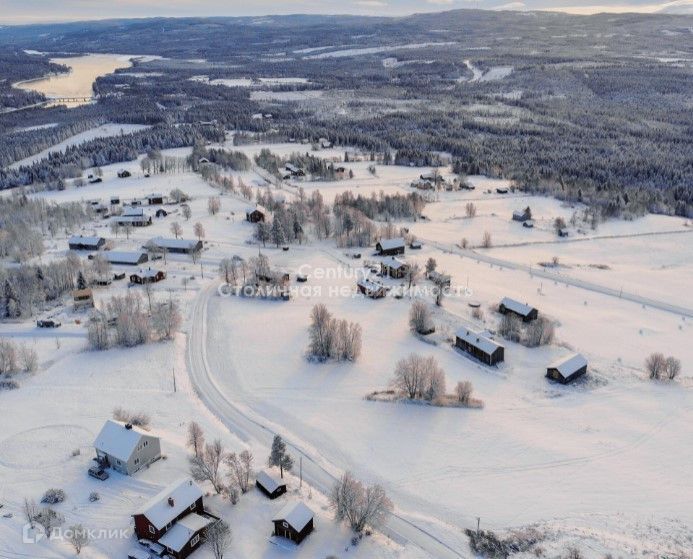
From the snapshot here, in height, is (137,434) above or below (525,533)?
above

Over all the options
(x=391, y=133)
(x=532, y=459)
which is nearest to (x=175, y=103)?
(x=391, y=133)

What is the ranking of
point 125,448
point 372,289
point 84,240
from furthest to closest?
point 84,240 → point 372,289 → point 125,448

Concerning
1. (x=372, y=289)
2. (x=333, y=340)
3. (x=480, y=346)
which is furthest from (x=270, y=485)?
(x=372, y=289)

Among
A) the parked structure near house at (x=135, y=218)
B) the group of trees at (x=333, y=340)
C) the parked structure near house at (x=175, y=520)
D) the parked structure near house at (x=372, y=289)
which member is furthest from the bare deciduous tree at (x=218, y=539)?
the parked structure near house at (x=135, y=218)

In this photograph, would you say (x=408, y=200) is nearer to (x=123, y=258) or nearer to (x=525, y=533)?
(x=123, y=258)

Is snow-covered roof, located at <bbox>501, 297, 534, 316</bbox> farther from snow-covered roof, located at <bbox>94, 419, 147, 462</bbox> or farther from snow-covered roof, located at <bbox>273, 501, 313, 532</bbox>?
snow-covered roof, located at <bbox>94, 419, 147, 462</bbox>

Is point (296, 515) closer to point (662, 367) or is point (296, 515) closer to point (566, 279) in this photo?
point (662, 367)

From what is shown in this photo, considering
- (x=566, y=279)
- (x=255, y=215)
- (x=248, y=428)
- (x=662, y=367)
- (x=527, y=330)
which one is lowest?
(x=248, y=428)
